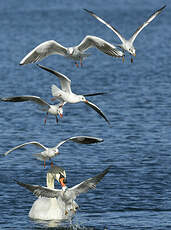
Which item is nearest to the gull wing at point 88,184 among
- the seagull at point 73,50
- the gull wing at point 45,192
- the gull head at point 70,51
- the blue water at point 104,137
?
the gull wing at point 45,192

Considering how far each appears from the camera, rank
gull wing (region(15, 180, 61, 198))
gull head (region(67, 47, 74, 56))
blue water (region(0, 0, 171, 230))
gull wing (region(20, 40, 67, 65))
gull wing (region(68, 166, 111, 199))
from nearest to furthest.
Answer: gull head (region(67, 47, 74, 56)), gull wing (region(20, 40, 67, 65)), gull wing (region(15, 180, 61, 198)), gull wing (region(68, 166, 111, 199)), blue water (region(0, 0, 171, 230))

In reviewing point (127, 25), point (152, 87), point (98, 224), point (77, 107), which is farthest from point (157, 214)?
point (127, 25)

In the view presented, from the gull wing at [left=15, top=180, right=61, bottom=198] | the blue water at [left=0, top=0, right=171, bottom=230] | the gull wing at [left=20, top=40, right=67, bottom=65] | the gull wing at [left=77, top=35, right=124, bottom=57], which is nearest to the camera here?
the gull wing at [left=77, top=35, right=124, bottom=57]

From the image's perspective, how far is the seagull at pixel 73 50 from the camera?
25.9 metres

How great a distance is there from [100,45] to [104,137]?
16.7 m

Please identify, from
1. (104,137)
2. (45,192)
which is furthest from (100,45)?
(104,137)

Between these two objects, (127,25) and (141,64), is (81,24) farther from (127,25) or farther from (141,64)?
(141,64)

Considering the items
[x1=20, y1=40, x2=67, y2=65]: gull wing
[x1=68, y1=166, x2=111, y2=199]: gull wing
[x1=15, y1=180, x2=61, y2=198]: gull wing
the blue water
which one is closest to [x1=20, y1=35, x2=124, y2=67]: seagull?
[x1=20, y1=40, x2=67, y2=65]: gull wing

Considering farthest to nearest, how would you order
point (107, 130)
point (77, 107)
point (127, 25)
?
point (127, 25) → point (77, 107) → point (107, 130)

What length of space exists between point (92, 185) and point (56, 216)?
9.77ft

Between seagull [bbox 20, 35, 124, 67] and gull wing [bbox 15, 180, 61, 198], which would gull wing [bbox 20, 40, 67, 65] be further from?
gull wing [bbox 15, 180, 61, 198]

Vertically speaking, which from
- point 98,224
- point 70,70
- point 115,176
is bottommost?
point 98,224

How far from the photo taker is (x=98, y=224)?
91.9 ft

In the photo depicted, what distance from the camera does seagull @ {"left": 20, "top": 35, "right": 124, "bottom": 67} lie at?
25938mm
